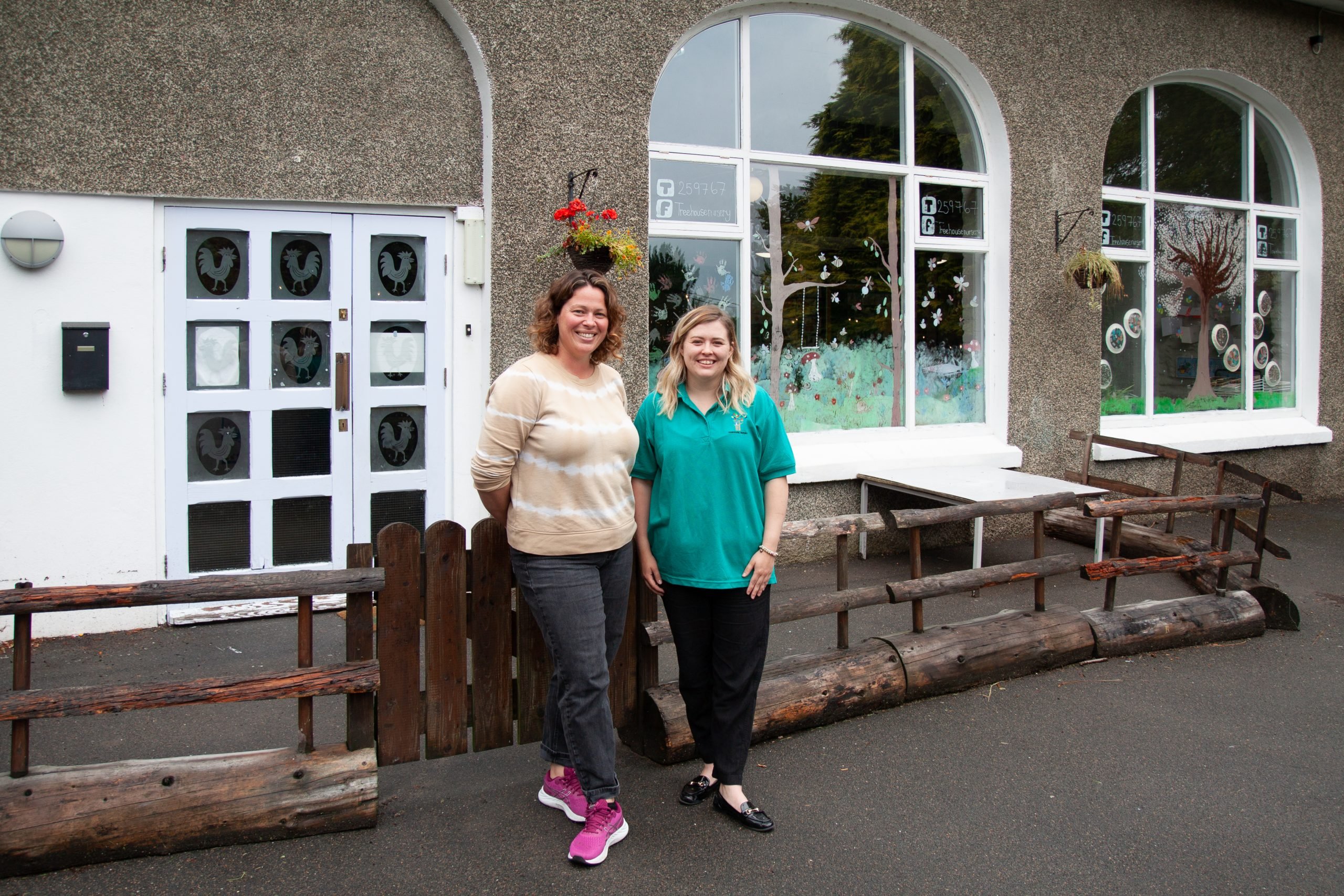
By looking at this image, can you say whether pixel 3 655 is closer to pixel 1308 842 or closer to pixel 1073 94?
pixel 1308 842

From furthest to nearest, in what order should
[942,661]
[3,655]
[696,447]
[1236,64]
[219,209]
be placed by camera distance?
[1236,64], [219,209], [3,655], [942,661], [696,447]

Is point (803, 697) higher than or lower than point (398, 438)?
lower

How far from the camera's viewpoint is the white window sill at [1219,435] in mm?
8828

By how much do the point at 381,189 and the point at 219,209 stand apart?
0.94m

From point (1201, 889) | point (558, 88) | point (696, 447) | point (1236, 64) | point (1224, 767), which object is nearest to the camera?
point (1201, 889)

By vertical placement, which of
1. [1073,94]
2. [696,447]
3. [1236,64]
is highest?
[1236,64]

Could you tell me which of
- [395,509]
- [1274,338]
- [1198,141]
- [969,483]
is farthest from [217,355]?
[1274,338]

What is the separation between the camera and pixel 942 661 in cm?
449

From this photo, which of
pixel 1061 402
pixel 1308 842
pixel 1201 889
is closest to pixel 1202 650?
pixel 1308 842

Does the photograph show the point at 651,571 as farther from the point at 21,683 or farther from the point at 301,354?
the point at 301,354

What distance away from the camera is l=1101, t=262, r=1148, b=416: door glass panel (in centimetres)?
896

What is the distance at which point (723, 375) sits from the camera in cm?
330

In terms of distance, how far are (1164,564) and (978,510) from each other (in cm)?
147

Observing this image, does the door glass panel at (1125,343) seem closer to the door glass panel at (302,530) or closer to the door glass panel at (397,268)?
the door glass panel at (397,268)
